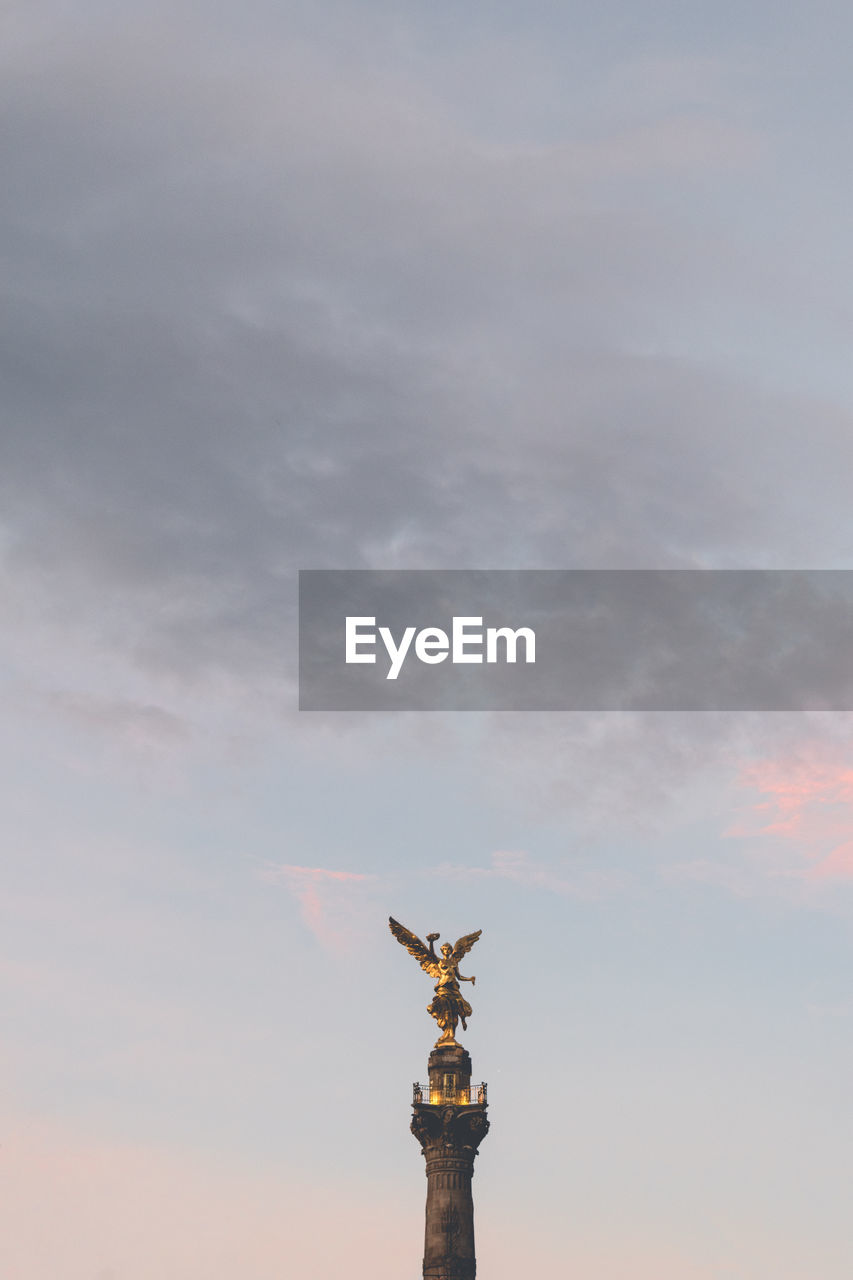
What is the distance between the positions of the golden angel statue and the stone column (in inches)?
47.9

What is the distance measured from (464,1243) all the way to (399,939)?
13.4m

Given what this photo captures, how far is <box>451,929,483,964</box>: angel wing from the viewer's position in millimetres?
81312

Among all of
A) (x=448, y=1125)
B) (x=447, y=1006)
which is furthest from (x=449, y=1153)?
(x=447, y=1006)

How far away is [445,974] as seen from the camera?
80750mm

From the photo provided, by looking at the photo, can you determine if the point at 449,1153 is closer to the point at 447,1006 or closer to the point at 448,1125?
the point at 448,1125

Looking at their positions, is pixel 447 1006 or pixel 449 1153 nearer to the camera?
pixel 449 1153

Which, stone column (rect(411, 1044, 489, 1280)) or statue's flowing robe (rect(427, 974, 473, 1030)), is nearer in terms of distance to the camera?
stone column (rect(411, 1044, 489, 1280))

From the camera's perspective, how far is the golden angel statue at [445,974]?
80.1 m

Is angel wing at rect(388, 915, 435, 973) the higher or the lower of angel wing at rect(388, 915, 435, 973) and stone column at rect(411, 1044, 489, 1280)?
the higher

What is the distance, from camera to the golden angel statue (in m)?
80.1

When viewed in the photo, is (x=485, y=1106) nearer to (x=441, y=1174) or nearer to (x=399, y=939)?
(x=441, y=1174)

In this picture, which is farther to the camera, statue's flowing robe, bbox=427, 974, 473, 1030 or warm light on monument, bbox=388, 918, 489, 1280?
statue's flowing robe, bbox=427, 974, 473, 1030

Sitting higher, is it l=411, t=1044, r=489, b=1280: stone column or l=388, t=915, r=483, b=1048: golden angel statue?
l=388, t=915, r=483, b=1048: golden angel statue

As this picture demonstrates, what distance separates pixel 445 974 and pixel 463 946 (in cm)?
152
